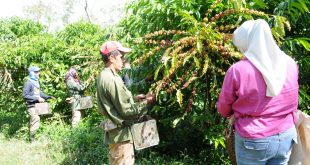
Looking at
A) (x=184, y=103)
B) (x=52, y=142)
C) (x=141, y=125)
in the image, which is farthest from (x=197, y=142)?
(x=52, y=142)

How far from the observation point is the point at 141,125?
153 inches

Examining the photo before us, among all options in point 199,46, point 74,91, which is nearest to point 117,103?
point 199,46

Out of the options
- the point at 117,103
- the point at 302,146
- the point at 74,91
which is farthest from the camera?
the point at 74,91

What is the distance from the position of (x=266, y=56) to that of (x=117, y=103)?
1.61 m

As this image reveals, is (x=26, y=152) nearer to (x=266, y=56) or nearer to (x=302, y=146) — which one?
(x=302, y=146)

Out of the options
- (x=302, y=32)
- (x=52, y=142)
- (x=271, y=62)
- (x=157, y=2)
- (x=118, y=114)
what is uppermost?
(x=157, y=2)

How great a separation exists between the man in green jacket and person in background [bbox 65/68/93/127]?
14.8 feet

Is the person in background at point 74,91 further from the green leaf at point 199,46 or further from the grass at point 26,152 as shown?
the green leaf at point 199,46

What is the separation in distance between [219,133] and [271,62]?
5.09 ft

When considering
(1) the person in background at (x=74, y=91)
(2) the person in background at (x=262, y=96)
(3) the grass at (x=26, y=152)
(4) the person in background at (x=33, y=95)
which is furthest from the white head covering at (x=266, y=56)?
(4) the person in background at (x=33, y=95)

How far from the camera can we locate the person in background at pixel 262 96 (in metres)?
2.68

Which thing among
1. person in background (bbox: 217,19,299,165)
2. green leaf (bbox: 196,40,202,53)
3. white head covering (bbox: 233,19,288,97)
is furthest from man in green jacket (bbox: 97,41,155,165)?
white head covering (bbox: 233,19,288,97)

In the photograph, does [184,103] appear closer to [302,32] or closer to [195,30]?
[195,30]

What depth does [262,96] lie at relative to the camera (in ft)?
8.84
